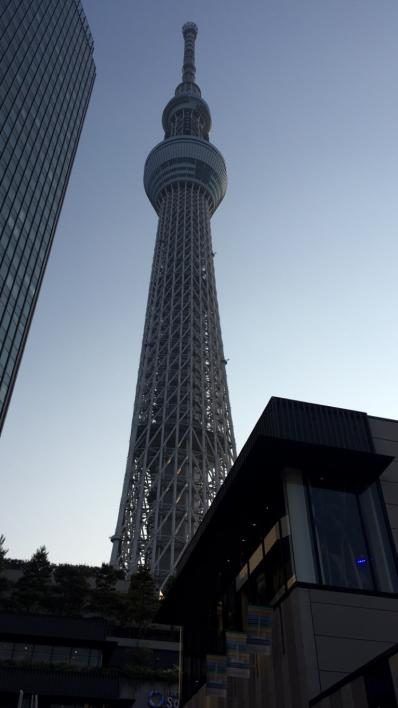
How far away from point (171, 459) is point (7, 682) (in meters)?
67.1

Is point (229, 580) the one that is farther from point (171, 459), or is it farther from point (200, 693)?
point (171, 459)

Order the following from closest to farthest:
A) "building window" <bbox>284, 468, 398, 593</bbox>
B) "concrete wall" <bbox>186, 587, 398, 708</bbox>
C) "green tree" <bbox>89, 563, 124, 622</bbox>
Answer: "concrete wall" <bbox>186, 587, 398, 708</bbox>, "building window" <bbox>284, 468, 398, 593</bbox>, "green tree" <bbox>89, 563, 124, 622</bbox>

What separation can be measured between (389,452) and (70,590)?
50921mm

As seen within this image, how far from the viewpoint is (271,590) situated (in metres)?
23.3

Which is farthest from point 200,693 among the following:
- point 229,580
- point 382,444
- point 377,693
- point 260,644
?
point 377,693

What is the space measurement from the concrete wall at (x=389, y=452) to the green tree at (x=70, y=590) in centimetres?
4867

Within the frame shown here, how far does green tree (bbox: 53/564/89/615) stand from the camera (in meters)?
66.9

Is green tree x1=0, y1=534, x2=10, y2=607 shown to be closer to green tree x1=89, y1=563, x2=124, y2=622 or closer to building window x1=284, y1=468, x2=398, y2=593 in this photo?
green tree x1=89, y1=563, x2=124, y2=622

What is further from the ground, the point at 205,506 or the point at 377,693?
the point at 205,506

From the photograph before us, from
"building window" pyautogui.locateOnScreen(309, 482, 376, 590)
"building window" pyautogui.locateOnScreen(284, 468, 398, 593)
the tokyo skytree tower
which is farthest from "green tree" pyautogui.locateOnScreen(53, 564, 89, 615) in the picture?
"building window" pyautogui.locateOnScreen(309, 482, 376, 590)

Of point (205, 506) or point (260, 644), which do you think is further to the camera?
point (205, 506)

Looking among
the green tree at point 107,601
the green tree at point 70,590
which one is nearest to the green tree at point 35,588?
the green tree at point 70,590

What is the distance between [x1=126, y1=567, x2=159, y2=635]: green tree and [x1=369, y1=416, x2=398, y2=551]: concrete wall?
44335 millimetres

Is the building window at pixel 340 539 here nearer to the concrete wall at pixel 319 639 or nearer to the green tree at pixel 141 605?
the concrete wall at pixel 319 639
